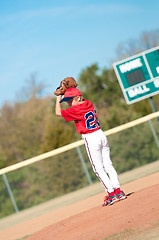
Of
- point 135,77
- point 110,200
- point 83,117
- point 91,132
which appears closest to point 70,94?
point 83,117

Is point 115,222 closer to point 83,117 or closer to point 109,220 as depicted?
point 109,220

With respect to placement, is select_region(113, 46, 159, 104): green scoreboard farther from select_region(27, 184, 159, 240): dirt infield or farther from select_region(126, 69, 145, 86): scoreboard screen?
select_region(27, 184, 159, 240): dirt infield

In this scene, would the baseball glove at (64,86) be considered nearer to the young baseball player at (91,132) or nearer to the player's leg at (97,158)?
the young baseball player at (91,132)

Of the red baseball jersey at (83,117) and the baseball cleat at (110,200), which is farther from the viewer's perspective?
the baseball cleat at (110,200)

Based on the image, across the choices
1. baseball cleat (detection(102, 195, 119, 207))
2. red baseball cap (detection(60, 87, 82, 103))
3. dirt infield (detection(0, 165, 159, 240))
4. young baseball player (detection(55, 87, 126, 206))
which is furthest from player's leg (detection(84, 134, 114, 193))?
red baseball cap (detection(60, 87, 82, 103))

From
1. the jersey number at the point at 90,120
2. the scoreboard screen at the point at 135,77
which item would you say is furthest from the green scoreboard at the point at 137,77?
the jersey number at the point at 90,120

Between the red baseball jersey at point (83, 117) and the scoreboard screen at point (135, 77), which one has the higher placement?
the scoreboard screen at point (135, 77)

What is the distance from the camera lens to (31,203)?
46.5 feet

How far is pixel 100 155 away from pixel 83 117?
1.95 ft

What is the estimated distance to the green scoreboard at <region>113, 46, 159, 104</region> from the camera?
41.4 feet

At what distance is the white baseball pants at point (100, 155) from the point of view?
5.95 metres

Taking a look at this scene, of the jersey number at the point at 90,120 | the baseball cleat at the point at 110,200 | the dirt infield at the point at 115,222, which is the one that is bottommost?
the dirt infield at the point at 115,222

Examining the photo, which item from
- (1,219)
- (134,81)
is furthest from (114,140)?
(1,219)

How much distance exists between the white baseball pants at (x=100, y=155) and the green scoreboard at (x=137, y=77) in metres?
6.72
